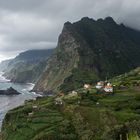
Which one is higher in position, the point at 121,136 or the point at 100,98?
the point at 100,98

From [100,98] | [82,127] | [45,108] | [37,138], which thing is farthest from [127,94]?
[37,138]

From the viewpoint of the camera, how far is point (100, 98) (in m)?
101

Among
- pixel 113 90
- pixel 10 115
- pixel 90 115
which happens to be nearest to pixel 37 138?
pixel 90 115

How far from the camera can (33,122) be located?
82875 mm

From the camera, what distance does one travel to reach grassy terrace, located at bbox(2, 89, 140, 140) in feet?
233

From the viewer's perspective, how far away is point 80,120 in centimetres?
7950

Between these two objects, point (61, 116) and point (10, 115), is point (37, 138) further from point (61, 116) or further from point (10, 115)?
point (10, 115)

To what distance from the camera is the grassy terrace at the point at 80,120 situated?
233 ft

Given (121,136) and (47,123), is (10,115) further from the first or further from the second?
(121,136)

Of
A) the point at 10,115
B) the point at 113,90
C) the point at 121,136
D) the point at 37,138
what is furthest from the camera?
the point at 113,90

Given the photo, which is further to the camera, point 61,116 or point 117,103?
point 117,103

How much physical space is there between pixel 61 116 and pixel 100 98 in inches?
779

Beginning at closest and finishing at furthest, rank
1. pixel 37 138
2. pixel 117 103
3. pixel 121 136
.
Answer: pixel 121 136 → pixel 37 138 → pixel 117 103

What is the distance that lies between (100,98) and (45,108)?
16.1 meters
